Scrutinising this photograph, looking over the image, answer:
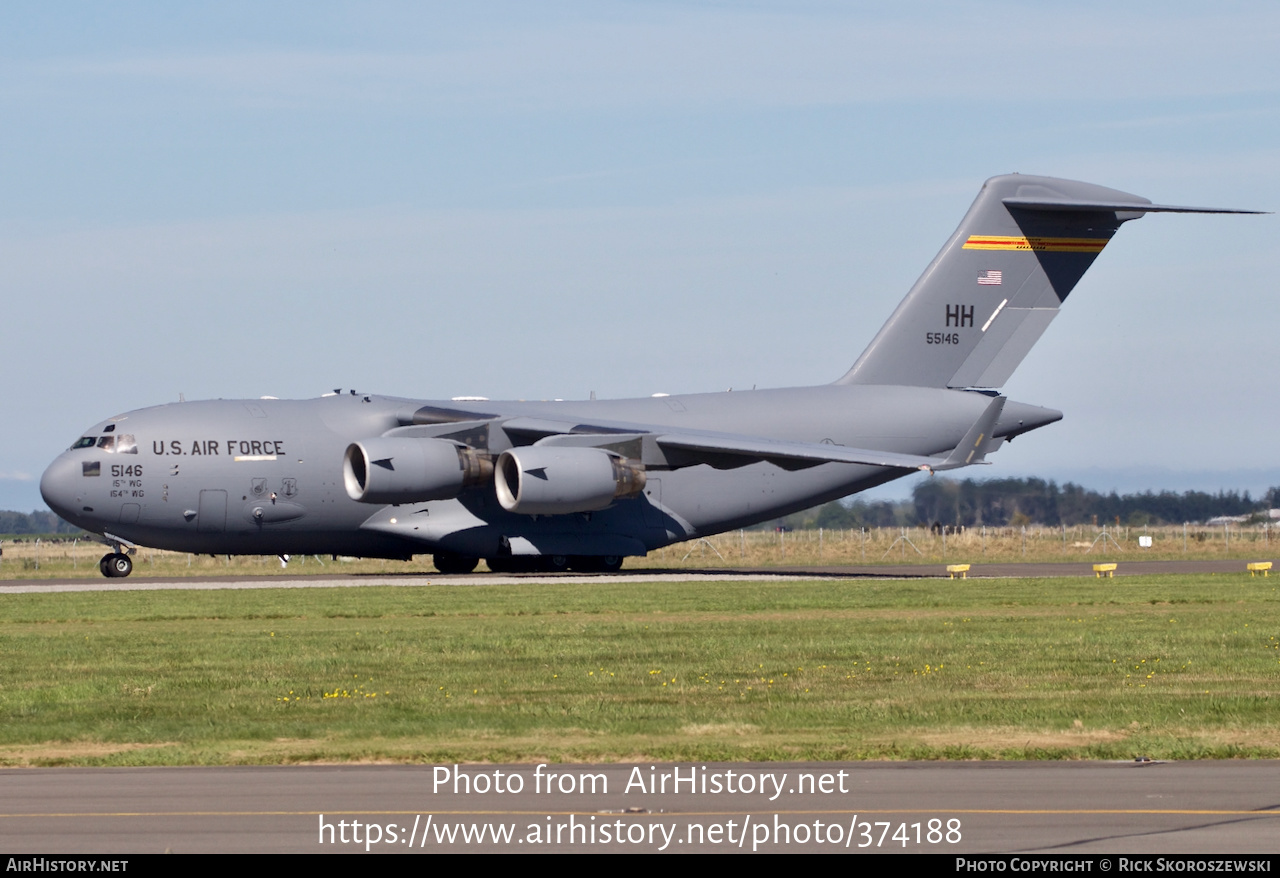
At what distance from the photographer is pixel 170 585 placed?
33938 millimetres

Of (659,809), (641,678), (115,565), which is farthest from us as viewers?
(115,565)

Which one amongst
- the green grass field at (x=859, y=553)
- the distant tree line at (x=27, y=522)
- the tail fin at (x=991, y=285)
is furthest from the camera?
the distant tree line at (x=27, y=522)

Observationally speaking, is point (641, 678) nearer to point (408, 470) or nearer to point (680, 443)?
point (680, 443)

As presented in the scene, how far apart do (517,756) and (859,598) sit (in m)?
16.9

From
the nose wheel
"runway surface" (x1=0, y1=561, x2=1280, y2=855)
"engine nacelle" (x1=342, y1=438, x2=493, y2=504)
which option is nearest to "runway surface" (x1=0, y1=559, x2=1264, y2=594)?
the nose wheel

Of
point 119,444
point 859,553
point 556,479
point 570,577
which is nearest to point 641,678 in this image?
point 556,479

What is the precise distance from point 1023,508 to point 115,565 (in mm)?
33560

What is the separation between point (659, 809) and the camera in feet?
30.5

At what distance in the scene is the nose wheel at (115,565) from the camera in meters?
36.5

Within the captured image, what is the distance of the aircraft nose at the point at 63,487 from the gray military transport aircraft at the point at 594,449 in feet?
0.14

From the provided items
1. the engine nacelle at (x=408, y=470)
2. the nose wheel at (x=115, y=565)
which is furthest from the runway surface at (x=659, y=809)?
the nose wheel at (x=115, y=565)

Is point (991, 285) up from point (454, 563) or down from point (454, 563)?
up

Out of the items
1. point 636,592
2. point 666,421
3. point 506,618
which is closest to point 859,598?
point 636,592

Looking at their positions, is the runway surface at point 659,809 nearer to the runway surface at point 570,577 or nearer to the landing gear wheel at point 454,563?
the runway surface at point 570,577
